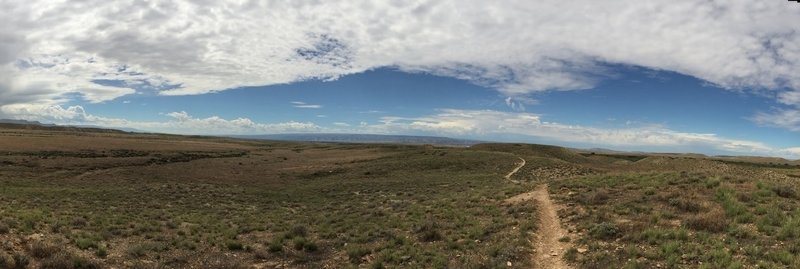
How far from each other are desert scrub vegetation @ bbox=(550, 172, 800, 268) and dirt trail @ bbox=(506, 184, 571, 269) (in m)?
0.48

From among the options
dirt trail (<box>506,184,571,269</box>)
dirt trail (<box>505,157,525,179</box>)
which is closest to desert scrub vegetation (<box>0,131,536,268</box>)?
dirt trail (<box>506,184,571,269</box>)

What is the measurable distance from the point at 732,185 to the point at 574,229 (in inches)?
373

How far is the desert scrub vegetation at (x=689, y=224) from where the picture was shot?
12094 millimetres

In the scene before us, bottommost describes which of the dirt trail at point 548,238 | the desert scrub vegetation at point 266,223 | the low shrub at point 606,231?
the desert scrub vegetation at point 266,223

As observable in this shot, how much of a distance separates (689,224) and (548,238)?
4.63 meters

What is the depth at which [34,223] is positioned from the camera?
59.2ft

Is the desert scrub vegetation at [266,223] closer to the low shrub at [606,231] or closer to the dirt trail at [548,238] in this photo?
the dirt trail at [548,238]

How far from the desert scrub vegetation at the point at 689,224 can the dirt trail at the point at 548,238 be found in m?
0.48

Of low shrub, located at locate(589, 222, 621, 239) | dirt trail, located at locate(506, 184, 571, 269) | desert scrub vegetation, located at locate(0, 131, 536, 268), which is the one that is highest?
low shrub, located at locate(589, 222, 621, 239)

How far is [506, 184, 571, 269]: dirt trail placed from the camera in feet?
45.3

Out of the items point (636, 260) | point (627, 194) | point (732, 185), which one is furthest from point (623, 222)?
point (732, 185)

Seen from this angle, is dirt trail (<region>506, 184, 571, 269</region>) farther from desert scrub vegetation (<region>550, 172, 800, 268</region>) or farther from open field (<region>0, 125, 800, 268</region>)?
desert scrub vegetation (<region>550, 172, 800, 268</region>)

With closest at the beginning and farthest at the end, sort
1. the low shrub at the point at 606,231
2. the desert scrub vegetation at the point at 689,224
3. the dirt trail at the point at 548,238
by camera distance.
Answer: the desert scrub vegetation at the point at 689,224 < the dirt trail at the point at 548,238 < the low shrub at the point at 606,231

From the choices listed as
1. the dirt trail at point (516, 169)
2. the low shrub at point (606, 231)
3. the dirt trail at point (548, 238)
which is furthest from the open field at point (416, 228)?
the dirt trail at point (516, 169)
